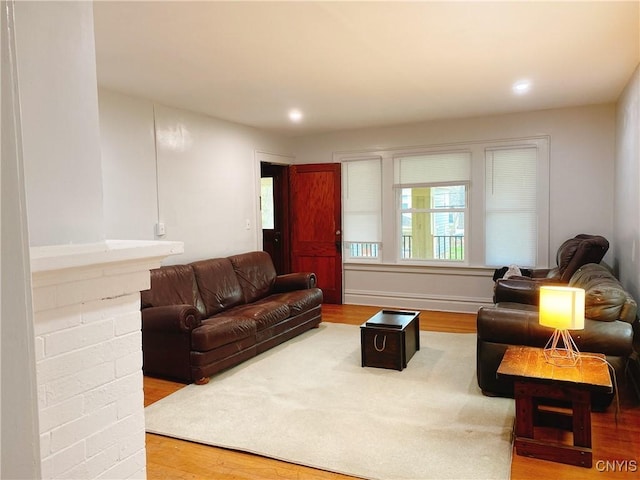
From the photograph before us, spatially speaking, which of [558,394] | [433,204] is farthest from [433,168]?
[558,394]

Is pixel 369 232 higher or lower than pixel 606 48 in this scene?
lower

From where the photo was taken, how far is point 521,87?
4.28 metres

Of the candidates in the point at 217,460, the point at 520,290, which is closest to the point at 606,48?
the point at 520,290

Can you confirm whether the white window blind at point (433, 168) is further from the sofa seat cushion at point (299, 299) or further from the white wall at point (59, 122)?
the white wall at point (59, 122)

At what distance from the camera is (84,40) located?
1.29 metres

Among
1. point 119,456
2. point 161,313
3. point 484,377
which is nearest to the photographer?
point 119,456

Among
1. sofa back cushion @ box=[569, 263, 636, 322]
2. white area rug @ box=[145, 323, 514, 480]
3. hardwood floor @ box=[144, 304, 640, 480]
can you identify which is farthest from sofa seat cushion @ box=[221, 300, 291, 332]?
sofa back cushion @ box=[569, 263, 636, 322]

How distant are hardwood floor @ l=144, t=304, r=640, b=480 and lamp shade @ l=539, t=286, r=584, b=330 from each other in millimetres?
703

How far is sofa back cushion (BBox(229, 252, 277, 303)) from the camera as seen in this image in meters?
5.14

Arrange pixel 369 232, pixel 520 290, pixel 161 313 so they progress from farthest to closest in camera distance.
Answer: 1. pixel 369 232
2. pixel 520 290
3. pixel 161 313

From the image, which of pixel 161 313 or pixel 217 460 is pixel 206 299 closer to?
pixel 161 313

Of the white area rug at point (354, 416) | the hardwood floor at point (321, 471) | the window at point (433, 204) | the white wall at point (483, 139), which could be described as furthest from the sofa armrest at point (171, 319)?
the window at point (433, 204)

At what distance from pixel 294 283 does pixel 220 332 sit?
69.8 inches

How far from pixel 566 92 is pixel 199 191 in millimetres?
4009
